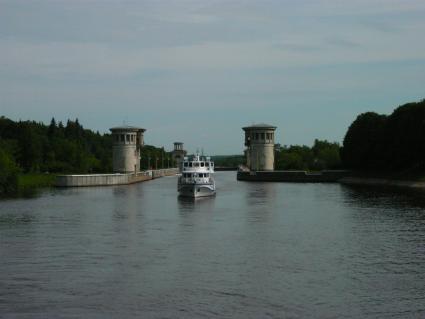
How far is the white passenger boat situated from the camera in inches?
3846

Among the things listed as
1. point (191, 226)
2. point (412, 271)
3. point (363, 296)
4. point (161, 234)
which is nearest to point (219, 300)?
point (363, 296)

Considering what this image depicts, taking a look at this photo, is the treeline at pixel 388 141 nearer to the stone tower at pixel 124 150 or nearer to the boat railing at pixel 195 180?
the boat railing at pixel 195 180

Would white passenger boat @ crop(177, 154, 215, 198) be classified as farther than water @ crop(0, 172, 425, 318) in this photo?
Yes

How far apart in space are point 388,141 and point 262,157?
56818mm

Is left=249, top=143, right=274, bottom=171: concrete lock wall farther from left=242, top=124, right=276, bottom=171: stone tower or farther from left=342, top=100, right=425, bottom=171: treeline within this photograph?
left=342, top=100, right=425, bottom=171: treeline

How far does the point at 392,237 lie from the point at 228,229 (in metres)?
14.1

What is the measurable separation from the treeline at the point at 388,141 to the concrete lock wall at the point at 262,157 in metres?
30.3

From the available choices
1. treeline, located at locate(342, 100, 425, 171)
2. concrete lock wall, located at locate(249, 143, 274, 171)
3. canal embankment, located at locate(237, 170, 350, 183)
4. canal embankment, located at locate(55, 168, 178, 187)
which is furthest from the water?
concrete lock wall, located at locate(249, 143, 274, 171)

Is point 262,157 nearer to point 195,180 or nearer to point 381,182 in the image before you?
point 381,182

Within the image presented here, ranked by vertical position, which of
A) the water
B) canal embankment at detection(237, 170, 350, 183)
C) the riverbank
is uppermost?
canal embankment at detection(237, 170, 350, 183)

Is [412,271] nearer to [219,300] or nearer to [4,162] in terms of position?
[219,300]

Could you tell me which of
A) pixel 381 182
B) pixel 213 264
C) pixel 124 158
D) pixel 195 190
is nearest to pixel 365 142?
pixel 381 182

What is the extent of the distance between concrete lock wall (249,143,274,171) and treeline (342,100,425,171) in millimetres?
30288

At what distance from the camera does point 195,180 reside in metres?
98.4
